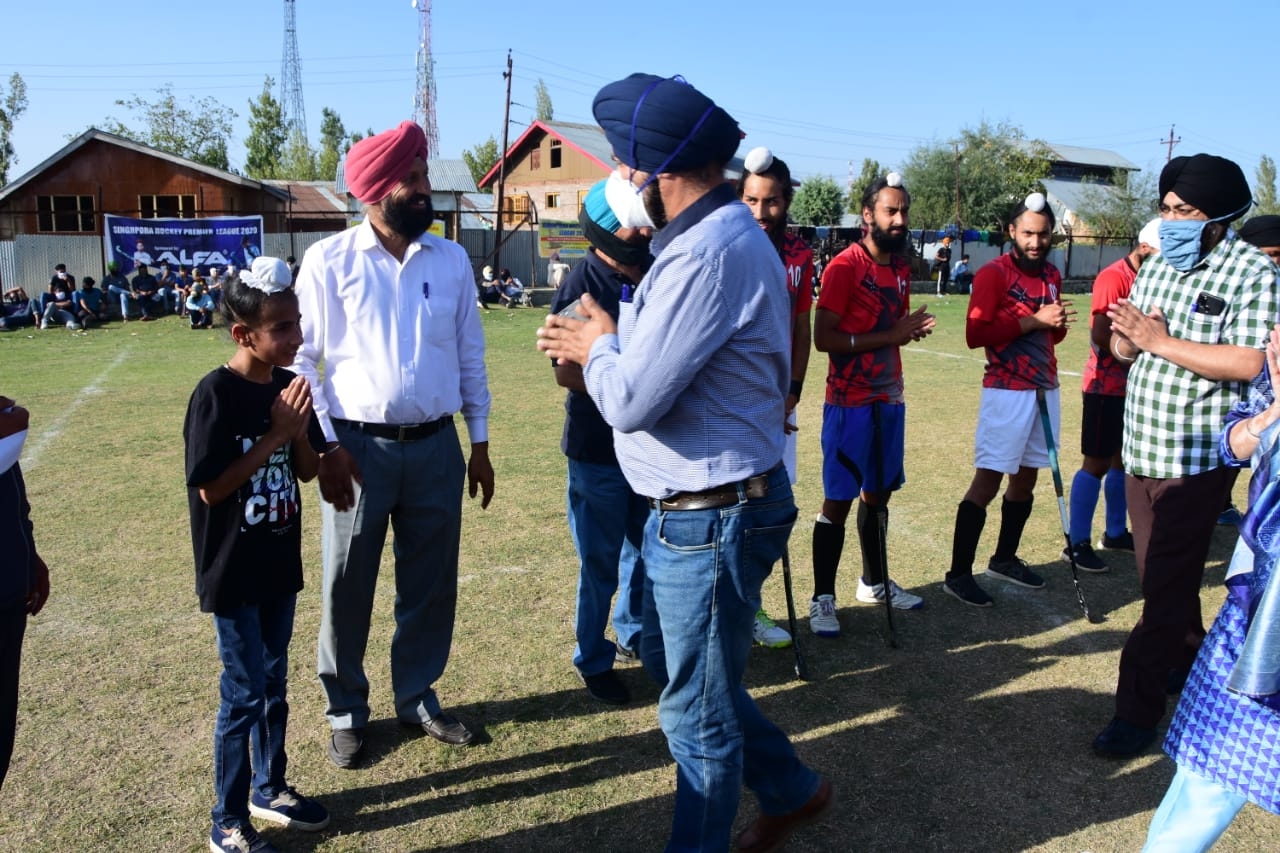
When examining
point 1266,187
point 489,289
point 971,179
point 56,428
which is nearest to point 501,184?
point 489,289

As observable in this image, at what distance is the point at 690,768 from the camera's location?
264 cm

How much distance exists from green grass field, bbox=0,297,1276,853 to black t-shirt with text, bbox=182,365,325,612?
0.28 meters

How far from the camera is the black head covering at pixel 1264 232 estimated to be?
531 centimetres

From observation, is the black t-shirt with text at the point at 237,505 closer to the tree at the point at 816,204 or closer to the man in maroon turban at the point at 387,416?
the man in maroon turban at the point at 387,416

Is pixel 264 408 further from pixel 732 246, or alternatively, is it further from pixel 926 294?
pixel 926 294

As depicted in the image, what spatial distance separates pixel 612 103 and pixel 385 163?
1.34m

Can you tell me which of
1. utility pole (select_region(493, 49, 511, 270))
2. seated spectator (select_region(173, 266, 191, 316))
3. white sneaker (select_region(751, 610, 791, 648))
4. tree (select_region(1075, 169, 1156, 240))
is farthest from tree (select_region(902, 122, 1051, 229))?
white sneaker (select_region(751, 610, 791, 648))

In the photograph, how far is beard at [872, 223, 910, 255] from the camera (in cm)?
463

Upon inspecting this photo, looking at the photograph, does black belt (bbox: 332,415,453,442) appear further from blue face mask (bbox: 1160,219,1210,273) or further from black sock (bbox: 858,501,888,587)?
blue face mask (bbox: 1160,219,1210,273)

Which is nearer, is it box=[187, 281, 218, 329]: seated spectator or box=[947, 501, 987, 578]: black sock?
box=[947, 501, 987, 578]: black sock

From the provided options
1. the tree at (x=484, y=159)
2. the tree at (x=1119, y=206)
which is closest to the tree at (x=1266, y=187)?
the tree at (x=1119, y=206)

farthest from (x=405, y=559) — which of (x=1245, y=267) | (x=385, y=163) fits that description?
(x=1245, y=267)

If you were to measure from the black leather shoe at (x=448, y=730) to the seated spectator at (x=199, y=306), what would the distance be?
1949 cm

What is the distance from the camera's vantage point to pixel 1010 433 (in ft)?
16.6
